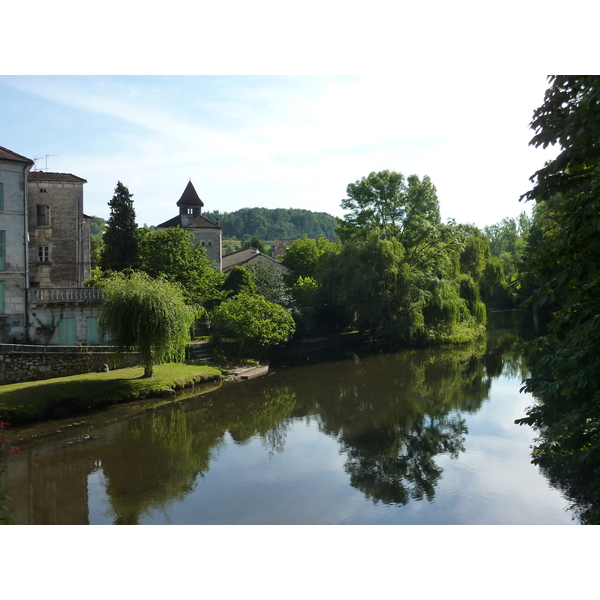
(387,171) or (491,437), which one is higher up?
(387,171)

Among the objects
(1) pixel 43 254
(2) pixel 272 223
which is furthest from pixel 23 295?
(2) pixel 272 223

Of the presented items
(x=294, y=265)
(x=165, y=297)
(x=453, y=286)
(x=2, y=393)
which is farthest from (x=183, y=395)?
(x=294, y=265)

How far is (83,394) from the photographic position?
1641 centimetres

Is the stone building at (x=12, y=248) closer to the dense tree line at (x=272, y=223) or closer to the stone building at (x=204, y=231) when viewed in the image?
the stone building at (x=204, y=231)

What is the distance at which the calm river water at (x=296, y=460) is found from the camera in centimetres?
941

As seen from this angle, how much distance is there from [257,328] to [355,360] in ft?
17.1

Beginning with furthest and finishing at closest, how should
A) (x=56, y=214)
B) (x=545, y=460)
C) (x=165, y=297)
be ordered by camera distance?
(x=56, y=214) → (x=165, y=297) → (x=545, y=460)

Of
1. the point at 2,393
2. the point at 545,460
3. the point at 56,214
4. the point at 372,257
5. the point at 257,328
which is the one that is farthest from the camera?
the point at 372,257

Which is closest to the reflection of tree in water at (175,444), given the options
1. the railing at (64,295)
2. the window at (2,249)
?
the railing at (64,295)

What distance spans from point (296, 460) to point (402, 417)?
4.43 m

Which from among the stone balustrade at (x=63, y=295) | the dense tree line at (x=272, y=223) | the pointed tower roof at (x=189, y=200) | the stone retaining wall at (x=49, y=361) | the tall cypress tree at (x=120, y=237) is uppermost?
the dense tree line at (x=272, y=223)

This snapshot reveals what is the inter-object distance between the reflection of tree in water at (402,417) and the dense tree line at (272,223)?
302 ft

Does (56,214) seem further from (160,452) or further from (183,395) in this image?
(160,452)

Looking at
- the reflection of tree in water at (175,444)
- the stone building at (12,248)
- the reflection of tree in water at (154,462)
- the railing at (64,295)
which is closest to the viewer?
the reflection of tree in water at (154,462)
